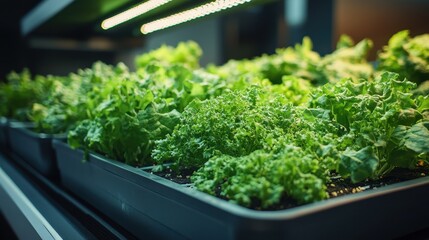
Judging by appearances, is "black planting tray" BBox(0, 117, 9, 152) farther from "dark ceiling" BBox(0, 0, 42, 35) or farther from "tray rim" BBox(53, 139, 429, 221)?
"dark ceiling" BBox(0, 0, 42, 35)

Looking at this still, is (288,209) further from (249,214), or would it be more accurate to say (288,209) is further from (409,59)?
(409,59)

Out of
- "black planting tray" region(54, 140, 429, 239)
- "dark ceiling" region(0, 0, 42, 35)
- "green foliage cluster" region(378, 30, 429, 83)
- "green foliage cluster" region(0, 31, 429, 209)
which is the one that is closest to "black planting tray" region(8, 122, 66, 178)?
"green foliage cluster" region(0, 31, 429, 209)

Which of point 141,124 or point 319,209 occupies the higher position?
point 141,124

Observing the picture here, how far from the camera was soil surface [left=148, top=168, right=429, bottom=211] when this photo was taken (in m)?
0.68

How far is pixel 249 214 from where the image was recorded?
56cm

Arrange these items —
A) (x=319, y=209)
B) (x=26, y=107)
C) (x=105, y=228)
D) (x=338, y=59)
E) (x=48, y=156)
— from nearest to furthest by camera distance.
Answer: (x=319, y=209)
(x=105, y=228)
(x=48, y=156)
(x=338, y=59)
(x=26, y=107)

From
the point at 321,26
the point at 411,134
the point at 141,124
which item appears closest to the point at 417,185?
the point at 411,134

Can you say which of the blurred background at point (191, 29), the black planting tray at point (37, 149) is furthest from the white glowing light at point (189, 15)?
the black planting tray at point (37, 149)

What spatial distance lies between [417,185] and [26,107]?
7.46ft

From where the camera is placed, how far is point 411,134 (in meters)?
0.79

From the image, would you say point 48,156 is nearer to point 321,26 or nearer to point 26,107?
point 26,107

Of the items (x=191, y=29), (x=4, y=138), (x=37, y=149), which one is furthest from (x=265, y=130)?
(x=191, y=29)

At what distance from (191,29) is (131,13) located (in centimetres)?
305

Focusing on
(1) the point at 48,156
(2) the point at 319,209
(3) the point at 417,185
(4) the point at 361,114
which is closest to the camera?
(2) the point at 319,209
